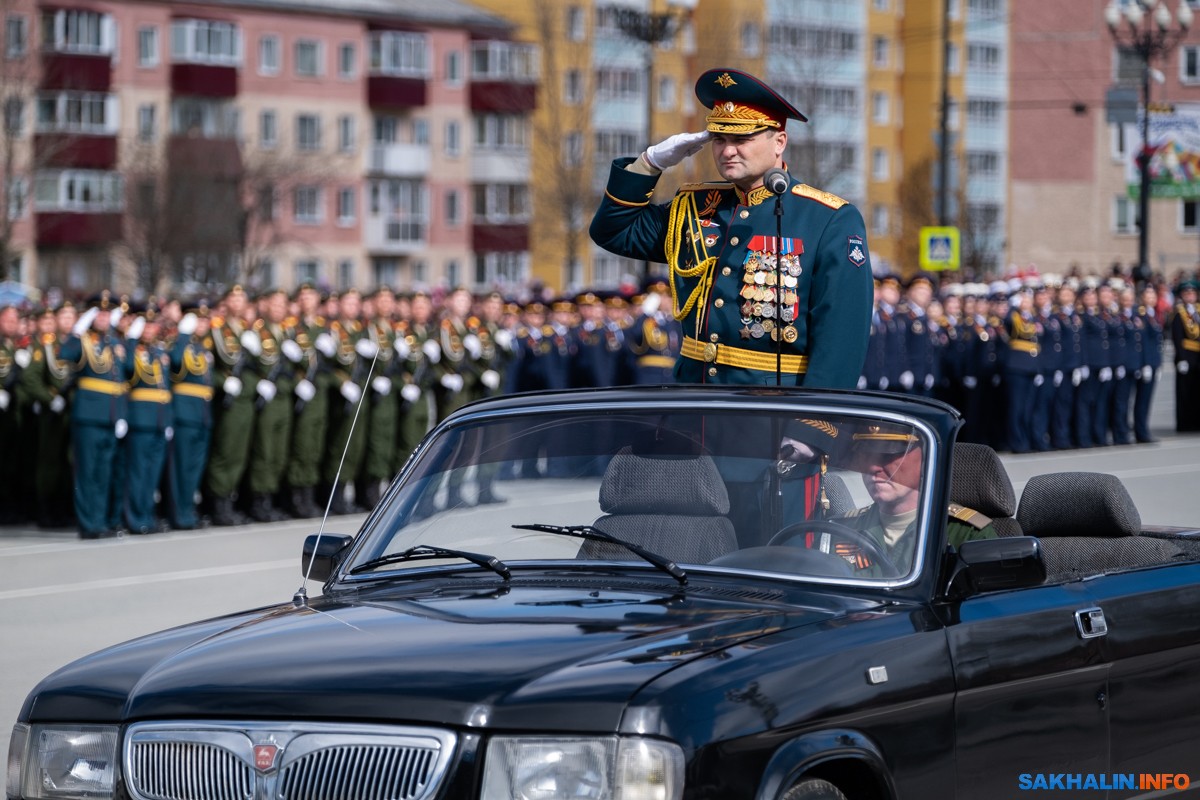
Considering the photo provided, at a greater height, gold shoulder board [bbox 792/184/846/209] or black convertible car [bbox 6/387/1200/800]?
gold shoulder board [bbox 792/184/846/209]

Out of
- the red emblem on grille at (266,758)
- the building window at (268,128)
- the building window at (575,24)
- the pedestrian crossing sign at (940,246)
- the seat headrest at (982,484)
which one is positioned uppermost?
the building window at (575,24)

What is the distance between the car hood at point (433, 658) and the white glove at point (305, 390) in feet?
48.1

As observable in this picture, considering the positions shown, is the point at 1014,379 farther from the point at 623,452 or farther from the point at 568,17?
the point at 568,17

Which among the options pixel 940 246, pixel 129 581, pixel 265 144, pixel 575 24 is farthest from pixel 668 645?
pixel 575 24

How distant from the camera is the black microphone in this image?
647 centimetres

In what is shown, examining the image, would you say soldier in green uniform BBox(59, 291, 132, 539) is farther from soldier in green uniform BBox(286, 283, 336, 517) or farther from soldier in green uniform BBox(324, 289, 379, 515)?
soldier in green uniform BBox(324, 289, 379, 515)

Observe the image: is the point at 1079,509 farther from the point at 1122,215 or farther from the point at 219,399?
the point at 1122,215

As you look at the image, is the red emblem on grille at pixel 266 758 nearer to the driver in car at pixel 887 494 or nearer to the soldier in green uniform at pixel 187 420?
the driver in car at pixel 887 494

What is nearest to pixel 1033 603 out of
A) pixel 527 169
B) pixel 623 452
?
pixel 623 452

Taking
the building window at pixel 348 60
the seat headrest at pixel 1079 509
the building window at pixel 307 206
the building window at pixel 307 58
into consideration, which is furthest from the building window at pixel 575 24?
the seat headrest at pixel 1079 509

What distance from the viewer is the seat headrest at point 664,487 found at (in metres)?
5.41

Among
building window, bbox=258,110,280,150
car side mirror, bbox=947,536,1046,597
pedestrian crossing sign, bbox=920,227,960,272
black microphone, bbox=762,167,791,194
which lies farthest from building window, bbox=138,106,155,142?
car side mirror, bbox=947,536,1046,597

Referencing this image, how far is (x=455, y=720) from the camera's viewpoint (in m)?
4.25

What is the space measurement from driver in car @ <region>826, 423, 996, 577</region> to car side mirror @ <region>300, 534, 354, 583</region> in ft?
4.62
